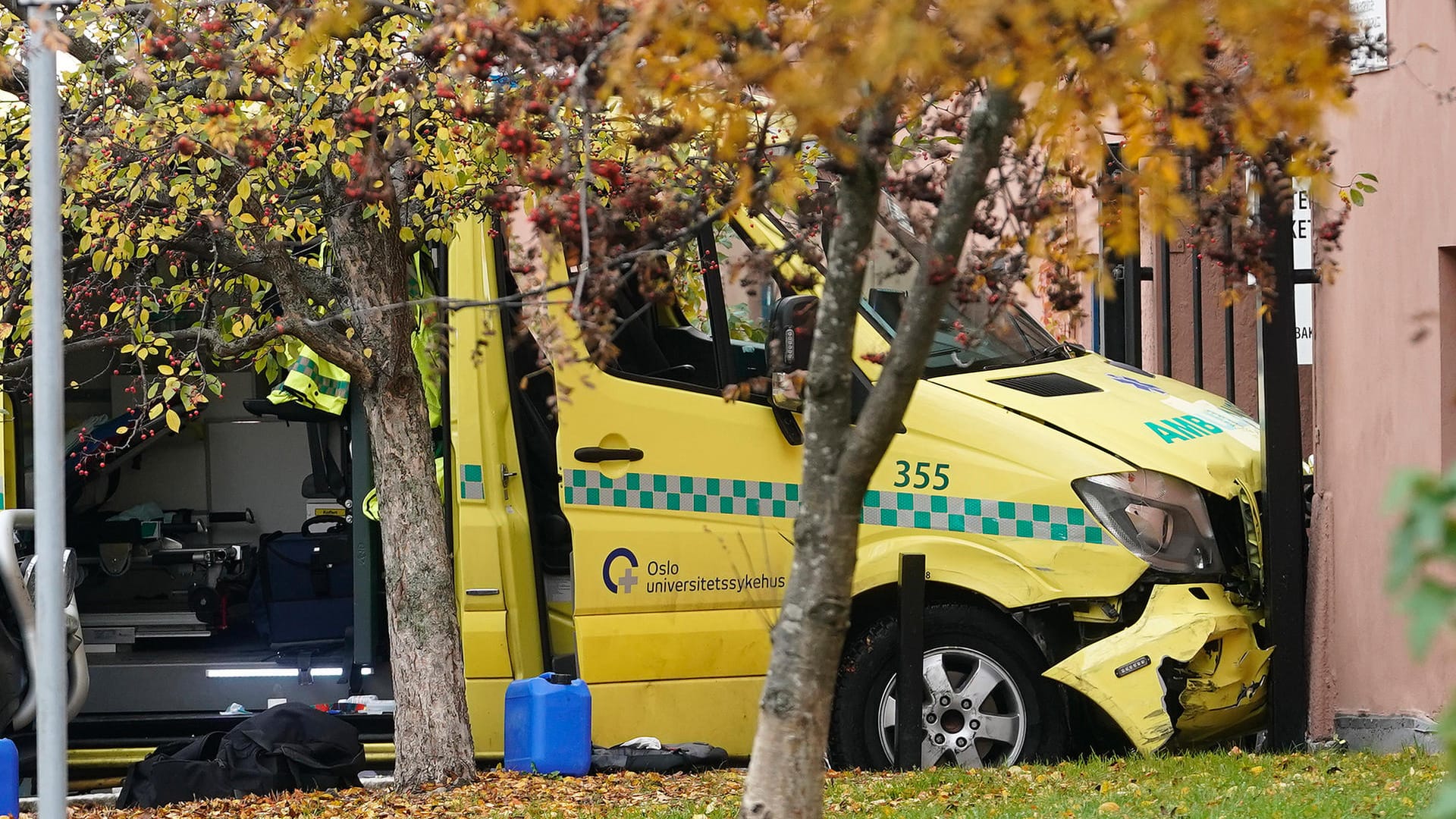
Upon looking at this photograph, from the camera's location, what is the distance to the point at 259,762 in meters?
5.65

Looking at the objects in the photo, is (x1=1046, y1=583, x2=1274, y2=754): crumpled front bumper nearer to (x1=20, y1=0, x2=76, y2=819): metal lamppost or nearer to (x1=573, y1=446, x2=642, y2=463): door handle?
(x1=573, y1=446, x2=642, y2=463): door handle

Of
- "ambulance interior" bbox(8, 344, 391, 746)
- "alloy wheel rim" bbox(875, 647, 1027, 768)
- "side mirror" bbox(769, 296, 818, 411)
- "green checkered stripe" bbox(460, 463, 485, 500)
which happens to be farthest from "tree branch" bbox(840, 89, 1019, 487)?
"ambulance interior" bbox(8, 344, 391, 746)

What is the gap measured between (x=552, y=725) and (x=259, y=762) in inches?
41.2

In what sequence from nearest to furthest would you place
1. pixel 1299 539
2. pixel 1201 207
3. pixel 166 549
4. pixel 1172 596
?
pixel 1201 207
pixel 1172 596
pixel 1299 539
pixel 166 549

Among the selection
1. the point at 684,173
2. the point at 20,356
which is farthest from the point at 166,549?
the point at 684,173

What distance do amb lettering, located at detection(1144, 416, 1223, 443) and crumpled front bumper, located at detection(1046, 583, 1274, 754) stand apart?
534mm

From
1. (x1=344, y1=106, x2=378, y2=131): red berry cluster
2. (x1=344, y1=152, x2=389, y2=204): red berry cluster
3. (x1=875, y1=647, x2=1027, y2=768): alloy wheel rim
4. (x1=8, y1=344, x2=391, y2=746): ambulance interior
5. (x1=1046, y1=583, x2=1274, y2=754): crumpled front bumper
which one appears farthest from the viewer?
(x1=8, y1=344, x2=391, y2=746): ambulance interior

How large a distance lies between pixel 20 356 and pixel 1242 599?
459cm

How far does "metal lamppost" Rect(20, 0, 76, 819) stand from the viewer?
3.40 meters

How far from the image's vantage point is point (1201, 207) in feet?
13.3

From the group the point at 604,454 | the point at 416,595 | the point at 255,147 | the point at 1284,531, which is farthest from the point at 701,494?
the point at 1284,531

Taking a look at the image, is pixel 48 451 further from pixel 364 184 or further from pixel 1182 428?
pixel 1182 428

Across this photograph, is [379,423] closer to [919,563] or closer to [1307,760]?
[919,563]

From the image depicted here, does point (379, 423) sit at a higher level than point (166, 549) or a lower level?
higher
